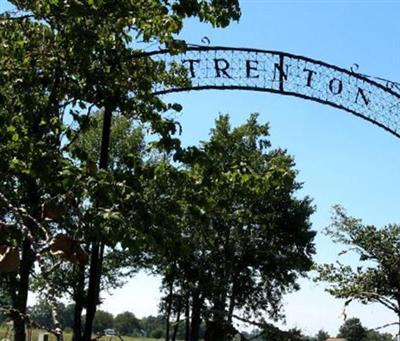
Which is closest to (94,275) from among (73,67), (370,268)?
(73,67)

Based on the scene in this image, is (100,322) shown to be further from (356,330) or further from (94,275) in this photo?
(94,275)

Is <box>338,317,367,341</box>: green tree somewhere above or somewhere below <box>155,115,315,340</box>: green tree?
below

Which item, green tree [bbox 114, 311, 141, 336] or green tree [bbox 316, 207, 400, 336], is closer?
green tree [bbox 316, 207, 400, 336]

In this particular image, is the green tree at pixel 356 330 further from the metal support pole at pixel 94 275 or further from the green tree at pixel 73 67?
the green tree at pixel 73 67

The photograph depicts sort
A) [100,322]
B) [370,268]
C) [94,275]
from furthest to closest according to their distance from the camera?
[100,322] < [370,268] < [94,275]

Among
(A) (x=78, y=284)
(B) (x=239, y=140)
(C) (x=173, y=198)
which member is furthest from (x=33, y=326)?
(B) (x=239, y=140)

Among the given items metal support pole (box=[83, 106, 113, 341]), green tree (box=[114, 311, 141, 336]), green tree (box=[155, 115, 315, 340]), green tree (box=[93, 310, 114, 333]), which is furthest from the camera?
green tree (box=[114, 311, 141, 336])

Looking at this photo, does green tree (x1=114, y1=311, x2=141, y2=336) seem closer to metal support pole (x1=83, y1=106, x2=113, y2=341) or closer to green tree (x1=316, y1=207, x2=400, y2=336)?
green tree (x1=316, y1=207, x2=400, y2=336)

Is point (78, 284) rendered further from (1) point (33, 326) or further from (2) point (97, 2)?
(1) point (33, 326)

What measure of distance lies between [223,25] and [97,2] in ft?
3.62

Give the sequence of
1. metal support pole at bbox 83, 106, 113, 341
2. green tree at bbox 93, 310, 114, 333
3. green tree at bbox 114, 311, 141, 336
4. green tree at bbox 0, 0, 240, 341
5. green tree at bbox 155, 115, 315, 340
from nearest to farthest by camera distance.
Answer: green tree at bbox 0, 0, 240, 341, metal support pole at bbox 83, 106, 113, 341, green tree at bbox 93, 310, 114, 333, green tree at bbox 155, 115, 315, 340, green tree at bbox 114, 311, 141, 336

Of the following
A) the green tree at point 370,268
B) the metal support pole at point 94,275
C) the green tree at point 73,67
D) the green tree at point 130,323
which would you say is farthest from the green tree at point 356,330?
the green tree at point 130,323

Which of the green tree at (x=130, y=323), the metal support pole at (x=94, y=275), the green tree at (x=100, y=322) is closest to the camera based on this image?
the metal support pole at (x=94, y=275)

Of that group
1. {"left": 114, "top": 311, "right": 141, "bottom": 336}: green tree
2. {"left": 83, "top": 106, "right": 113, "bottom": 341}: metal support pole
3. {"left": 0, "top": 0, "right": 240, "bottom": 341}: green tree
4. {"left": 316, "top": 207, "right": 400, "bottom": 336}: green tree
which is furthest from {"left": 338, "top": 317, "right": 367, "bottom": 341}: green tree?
{"left": 114, "top": 311, "right": 141, "bottom": 336}: green tree
